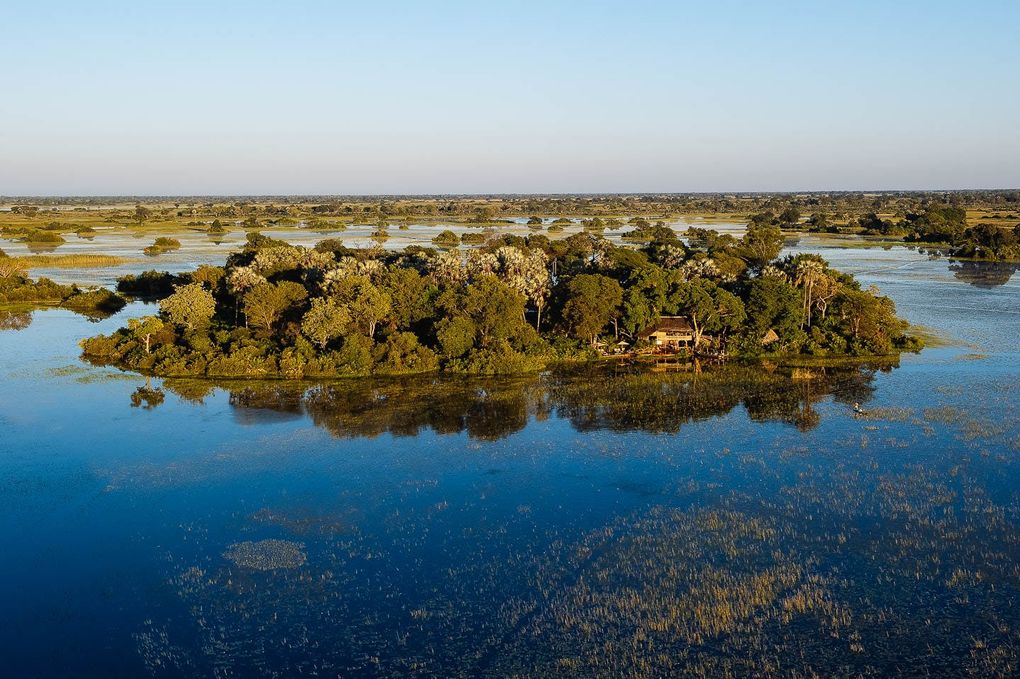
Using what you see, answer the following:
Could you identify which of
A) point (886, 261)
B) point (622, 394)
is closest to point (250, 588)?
point (622, 394)

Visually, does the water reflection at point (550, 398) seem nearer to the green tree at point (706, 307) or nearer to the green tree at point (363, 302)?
the green tree at point (706, 307)

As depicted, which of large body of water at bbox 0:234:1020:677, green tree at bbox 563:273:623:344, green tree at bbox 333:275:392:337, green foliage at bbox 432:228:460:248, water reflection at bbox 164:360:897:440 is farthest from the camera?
green foliage at bbox 432:228:460:248

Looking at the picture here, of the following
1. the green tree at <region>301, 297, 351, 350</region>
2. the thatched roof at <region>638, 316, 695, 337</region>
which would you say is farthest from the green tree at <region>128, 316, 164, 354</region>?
the thatched roof at <region>638, 316, 695, 337</region>

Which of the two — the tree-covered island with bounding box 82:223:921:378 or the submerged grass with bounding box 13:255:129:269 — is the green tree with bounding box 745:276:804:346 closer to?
the tree-covered island with bounding box 82:223:921:378

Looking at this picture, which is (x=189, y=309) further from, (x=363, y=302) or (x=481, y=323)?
(x=481, y=323)

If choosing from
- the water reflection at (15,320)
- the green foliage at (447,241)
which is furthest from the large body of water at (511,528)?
the green foliage at (447,241)

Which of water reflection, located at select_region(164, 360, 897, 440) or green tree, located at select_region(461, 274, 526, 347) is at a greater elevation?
green tree, located at select_region(461, 274, 526, 347)
